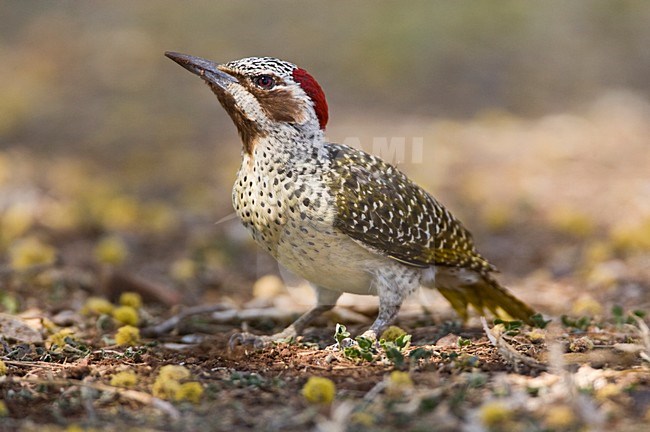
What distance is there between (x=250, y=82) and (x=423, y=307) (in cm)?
197

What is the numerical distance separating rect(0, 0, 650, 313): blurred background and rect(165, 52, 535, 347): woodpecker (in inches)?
63.5

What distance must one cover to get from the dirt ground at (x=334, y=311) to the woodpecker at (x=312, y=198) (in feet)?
1.40

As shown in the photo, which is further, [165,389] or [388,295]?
[388,295]

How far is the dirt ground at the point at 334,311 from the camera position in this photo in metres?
3.60

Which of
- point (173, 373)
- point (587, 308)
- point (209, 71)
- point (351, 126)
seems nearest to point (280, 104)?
point (209, 71)

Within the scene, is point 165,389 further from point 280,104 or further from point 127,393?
point 280,104

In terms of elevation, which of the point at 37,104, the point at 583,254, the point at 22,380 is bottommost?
the point at 22,380

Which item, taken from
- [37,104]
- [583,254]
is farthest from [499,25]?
[583,254]

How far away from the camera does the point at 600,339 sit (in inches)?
193

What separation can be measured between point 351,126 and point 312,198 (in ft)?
20.8

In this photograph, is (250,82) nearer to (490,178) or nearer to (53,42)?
(490,178)

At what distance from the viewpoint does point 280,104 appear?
495cm

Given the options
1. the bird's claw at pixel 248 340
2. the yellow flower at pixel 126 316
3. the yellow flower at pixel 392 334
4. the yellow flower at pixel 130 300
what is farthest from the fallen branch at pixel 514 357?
the yellow flower at pixel 130 300

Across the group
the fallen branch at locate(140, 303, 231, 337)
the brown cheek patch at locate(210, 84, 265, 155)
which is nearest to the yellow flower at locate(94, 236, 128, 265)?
the fallen branch at locate(140, 303, 231, 337)
